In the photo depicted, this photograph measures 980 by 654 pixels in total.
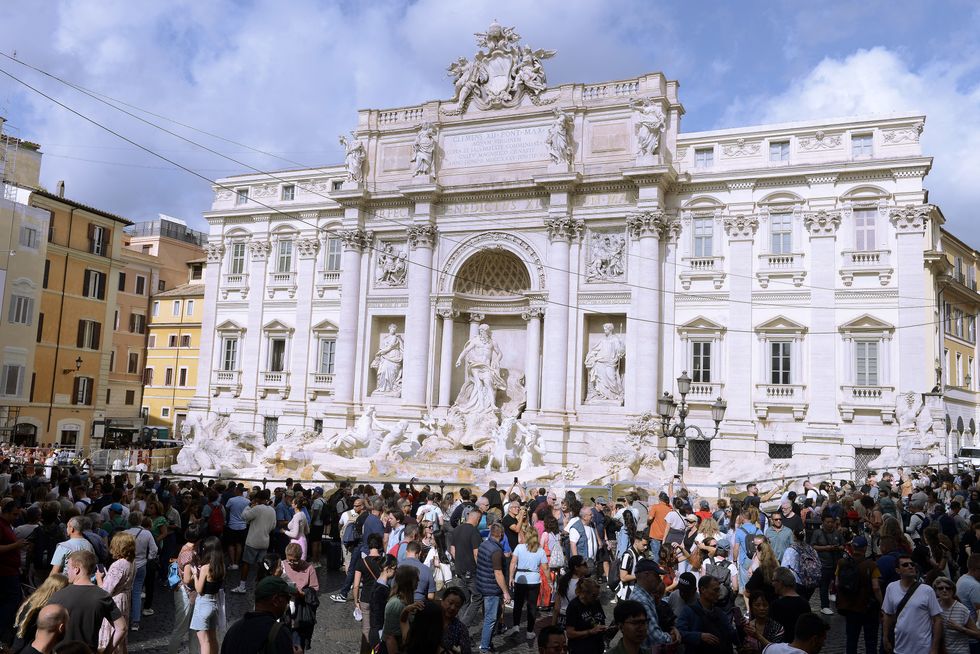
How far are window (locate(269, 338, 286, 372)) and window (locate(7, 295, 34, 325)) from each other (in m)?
9.83

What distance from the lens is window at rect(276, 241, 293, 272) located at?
118ft

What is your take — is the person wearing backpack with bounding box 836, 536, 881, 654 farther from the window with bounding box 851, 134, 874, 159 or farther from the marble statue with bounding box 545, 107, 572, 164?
the marble statue with bounding box 545, 107, 572, 164

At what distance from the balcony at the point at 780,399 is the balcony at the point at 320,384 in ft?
56.1

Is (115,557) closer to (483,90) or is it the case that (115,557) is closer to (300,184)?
(483,90)

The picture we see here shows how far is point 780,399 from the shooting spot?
27.1 metres

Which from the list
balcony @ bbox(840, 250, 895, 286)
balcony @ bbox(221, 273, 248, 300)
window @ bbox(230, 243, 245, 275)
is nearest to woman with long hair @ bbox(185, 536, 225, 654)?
balcony @ bbox(840, 250, 895, 286)

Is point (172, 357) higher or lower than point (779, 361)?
higher

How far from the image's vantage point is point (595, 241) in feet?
96.8

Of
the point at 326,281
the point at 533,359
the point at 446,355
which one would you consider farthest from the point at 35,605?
the point at 326,281

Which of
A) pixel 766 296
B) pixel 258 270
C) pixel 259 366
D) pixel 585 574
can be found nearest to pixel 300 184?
pixel 258 270

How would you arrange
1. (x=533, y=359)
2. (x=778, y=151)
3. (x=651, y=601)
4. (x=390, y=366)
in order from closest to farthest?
(x=651, y=601) → (x=778, y=151) → (x=533, y=359) → (x=390, y=366)

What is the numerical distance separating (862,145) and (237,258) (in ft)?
86.2

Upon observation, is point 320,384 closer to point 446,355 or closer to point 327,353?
point 327,353

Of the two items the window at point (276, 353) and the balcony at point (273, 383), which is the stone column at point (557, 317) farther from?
the window at point (276, 353)
